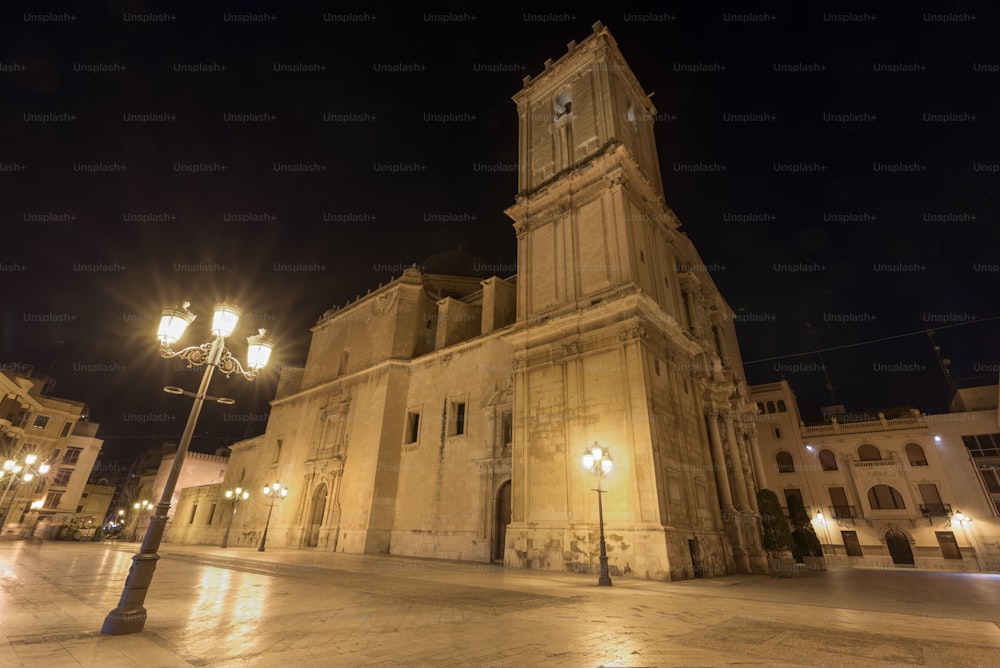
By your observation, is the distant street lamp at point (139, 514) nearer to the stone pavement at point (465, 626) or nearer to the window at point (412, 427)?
the window at point (412, 427)

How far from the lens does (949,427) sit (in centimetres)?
2573

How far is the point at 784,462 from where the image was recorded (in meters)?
30.2

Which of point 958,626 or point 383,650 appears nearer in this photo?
point 383,650

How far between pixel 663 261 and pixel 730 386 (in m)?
6.17

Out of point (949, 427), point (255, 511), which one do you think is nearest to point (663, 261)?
point (949, 427)

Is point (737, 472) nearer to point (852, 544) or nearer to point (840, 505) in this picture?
point (852, 544)

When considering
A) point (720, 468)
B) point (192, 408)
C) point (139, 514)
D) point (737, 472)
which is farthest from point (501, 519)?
point (139, 514)

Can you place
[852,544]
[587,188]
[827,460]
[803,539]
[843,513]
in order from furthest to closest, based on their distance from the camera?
[827,460] → [843,513] → [852,544] → [803,539] → [587,188]

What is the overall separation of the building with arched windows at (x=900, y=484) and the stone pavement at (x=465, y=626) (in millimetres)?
20135

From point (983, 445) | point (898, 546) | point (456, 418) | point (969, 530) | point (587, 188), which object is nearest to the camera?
point (587, 188)

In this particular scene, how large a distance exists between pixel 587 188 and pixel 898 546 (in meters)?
28.1

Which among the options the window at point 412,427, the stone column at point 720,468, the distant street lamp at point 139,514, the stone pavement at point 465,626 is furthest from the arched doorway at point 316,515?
the distant street lamp at point 139,514

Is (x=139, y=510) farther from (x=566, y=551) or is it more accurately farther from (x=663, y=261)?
(x=663, y=261)

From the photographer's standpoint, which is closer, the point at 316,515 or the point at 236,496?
the point at 316,515
